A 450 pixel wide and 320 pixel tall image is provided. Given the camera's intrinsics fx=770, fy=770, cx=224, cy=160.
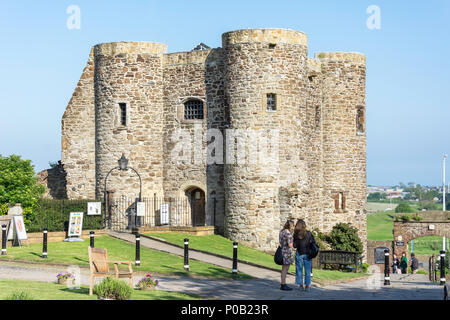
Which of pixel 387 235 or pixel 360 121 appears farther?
pixel 387 235

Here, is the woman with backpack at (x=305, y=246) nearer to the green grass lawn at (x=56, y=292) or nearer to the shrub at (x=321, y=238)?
the green grass lawn at (x=56, y=292)

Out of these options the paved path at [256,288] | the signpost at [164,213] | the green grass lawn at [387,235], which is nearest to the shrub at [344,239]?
the signpost at [164,213]

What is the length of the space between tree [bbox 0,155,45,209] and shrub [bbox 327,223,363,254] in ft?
49.4

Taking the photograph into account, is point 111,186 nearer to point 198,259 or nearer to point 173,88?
point 173,88

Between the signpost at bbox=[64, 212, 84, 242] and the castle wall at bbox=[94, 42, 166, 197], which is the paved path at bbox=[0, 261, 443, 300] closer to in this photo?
the signpost at bbox=[64, 212, 84, 242]

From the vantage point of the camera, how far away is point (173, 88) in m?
37.8

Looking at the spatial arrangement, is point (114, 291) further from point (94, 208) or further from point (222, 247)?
point (94, 208)

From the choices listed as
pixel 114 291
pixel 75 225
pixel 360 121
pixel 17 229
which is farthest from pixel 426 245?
pixel 114 291

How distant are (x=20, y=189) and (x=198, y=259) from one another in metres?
11.8

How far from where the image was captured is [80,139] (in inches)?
1556

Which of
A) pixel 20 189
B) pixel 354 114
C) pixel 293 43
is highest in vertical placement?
pixel 293 43

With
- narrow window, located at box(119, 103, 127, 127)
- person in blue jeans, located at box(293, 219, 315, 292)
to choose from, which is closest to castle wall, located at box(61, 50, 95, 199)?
narrow window, located at box(119, 103, 127, 127)

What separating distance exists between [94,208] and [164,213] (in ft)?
16.8
